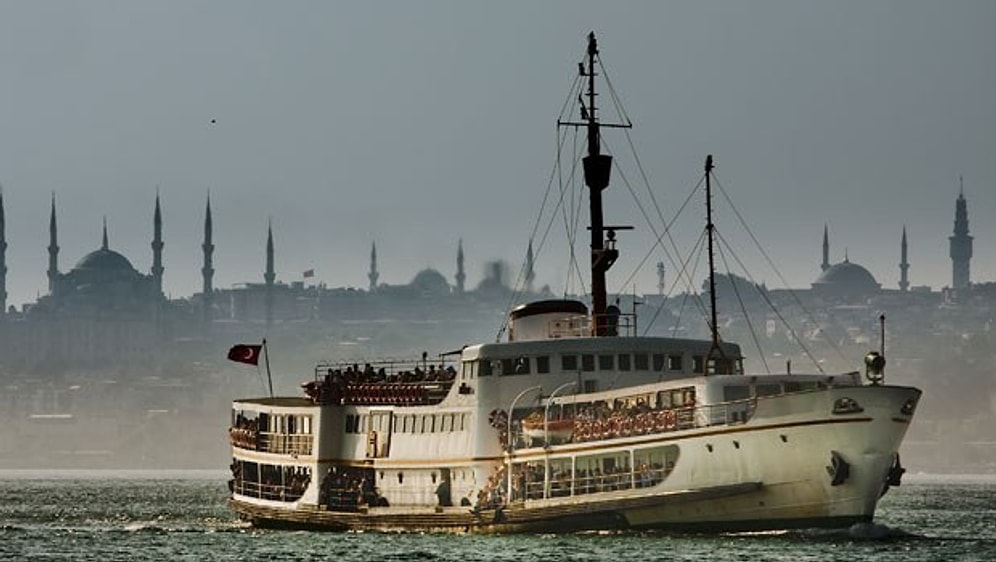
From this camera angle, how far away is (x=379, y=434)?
267 ft

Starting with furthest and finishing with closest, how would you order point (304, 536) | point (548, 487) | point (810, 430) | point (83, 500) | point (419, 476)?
point (83, 500), point (304, 536), point (419, 476), point (548, 487), point (810, 430)

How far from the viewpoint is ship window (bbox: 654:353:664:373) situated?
256 feet

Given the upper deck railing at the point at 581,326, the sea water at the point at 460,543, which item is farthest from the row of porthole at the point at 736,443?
the upper deck railing at the point at 581,326

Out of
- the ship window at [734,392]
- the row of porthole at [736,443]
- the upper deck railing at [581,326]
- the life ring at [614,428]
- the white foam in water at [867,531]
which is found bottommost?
the white foam in water at [867,531]

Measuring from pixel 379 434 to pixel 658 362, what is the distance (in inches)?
370

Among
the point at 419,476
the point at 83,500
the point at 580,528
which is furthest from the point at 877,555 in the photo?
the point at 83,500

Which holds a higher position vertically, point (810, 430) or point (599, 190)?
point (599, 190)

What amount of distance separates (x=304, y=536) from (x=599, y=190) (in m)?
14.9

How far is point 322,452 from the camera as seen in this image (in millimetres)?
83125

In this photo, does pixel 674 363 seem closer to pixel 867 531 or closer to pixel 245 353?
pixel 867 531

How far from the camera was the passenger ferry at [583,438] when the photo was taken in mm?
69875

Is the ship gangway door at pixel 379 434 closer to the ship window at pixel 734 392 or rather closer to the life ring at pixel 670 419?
the life ring at pixel 670 419

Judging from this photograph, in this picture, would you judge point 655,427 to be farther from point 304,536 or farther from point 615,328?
point 304,536

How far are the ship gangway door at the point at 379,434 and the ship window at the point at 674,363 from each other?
8.98 meters
